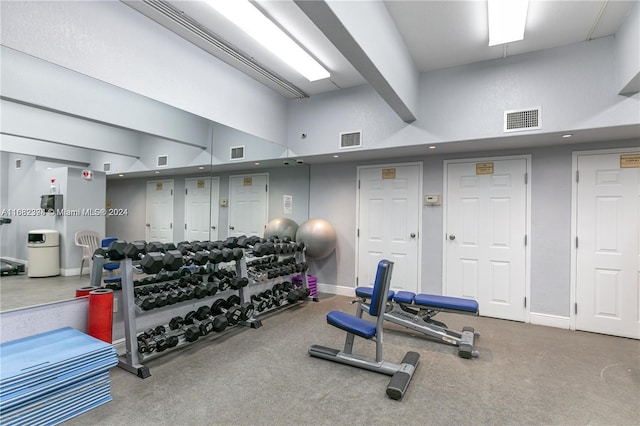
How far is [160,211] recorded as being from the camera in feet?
11.6

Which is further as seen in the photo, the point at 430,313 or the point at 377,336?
the point at 430,313

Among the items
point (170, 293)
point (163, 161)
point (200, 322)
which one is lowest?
point (200, 322)

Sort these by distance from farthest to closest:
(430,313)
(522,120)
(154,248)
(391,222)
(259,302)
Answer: (391,222) < (259,302) < (430,313) < (522,120) < (154,248)

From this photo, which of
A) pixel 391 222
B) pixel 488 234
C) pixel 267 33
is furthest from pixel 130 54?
pixel 488 234

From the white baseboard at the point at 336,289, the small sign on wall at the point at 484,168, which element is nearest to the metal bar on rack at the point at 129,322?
the white baseboard at the point at 336,289

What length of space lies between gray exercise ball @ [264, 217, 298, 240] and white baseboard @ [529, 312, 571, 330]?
3.35 m

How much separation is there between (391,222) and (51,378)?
13.2ft

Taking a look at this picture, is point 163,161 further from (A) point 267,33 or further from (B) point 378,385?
(B) point 378,385

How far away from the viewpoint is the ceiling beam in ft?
6.34

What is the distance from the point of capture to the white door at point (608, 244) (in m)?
3.43

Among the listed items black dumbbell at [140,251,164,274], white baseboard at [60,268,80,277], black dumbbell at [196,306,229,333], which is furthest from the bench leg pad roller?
white baseboard at [60,268,80,277]

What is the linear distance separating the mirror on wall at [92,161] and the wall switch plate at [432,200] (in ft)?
8.92

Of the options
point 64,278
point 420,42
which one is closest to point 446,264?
point 420,42

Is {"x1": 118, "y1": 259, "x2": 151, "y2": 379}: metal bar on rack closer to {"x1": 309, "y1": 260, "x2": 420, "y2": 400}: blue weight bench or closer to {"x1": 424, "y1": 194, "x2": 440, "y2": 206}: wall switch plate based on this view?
{"x1": 309, "y1": 260, "x2": 420, "y2": 400}: blue weight bench
